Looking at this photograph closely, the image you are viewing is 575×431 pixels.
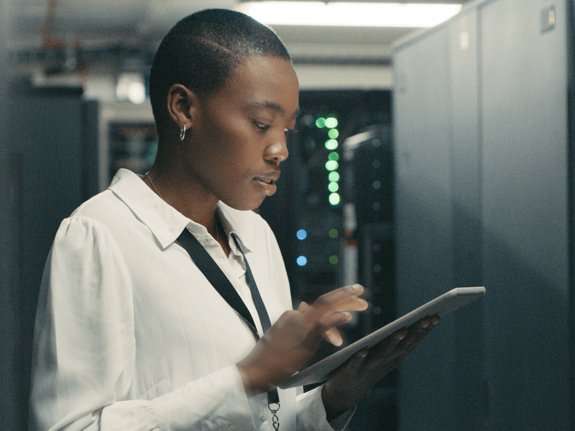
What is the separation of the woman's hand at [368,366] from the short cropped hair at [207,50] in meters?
0.49

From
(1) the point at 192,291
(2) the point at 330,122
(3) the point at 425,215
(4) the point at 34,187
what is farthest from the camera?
(2) the point at 330,122

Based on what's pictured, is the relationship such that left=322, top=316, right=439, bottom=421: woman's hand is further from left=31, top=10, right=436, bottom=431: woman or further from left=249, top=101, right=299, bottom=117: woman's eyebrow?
left=249, top=101, right=299, bottom=117: woman's eyebrow

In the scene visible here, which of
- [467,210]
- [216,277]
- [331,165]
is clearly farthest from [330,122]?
[216,277]

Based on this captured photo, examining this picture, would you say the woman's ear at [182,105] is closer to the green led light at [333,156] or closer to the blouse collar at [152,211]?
the blouse collar at [152,211]

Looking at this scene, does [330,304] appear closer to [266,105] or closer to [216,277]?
[216,277]

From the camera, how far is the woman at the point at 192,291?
747mm

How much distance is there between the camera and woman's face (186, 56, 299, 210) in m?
0.89

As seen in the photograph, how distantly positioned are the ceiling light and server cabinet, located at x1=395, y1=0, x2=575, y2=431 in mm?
1153

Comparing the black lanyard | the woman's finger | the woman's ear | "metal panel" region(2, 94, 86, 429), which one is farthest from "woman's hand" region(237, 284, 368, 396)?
"metal panel" region(2, 94, 86, 429)

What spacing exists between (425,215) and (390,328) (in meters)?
1.58

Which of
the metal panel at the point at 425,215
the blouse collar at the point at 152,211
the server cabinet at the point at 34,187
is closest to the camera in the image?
the server cabinet at the point at 34,187

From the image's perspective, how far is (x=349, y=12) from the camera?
11.8 ft

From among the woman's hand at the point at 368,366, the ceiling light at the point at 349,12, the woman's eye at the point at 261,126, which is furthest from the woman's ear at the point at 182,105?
the ceiling light at the point at 349,12

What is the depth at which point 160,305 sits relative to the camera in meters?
0.82
